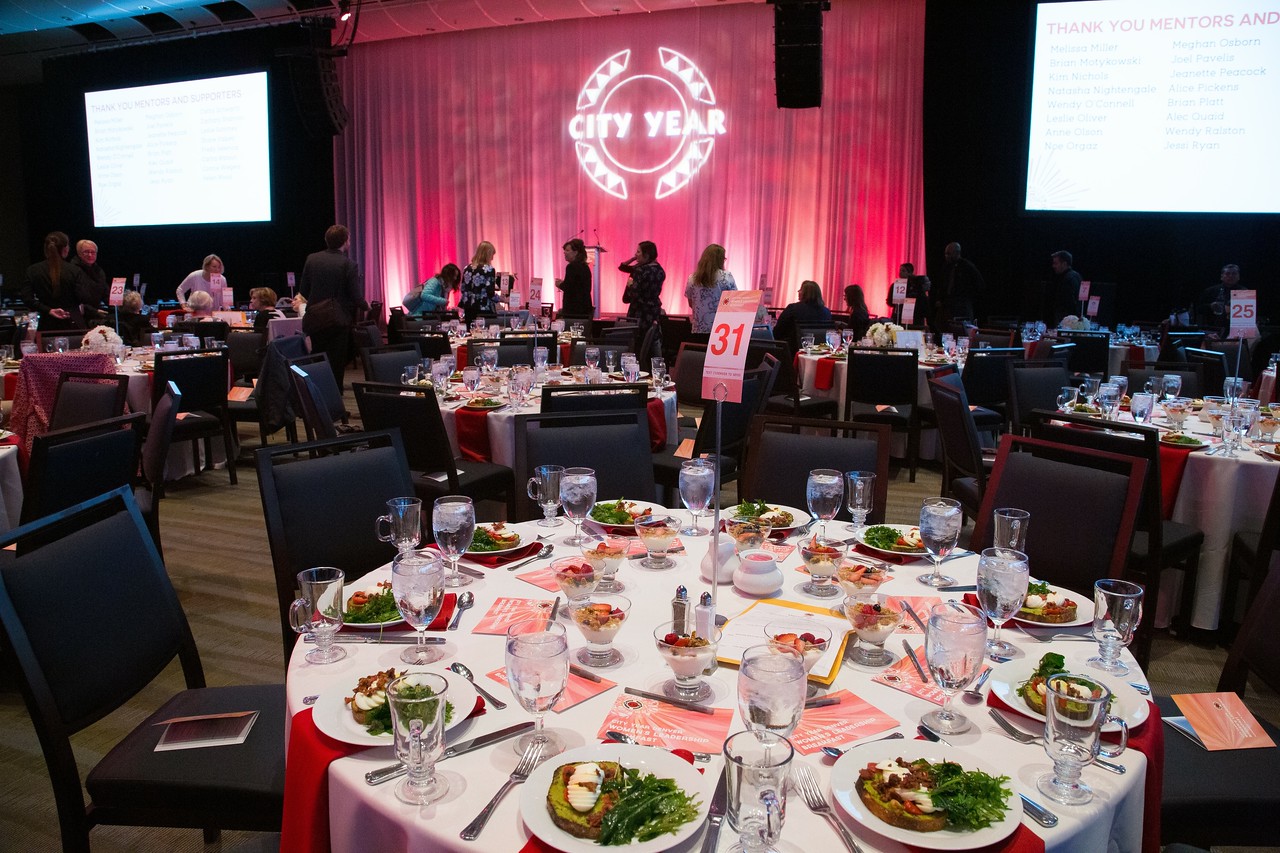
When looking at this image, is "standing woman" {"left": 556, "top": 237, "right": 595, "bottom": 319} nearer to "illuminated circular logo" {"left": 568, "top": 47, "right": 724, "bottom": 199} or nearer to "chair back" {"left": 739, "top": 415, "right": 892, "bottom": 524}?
"illuminated circular logo" {"left": 568, "top": 47, "right": 724, "bottom": 199}

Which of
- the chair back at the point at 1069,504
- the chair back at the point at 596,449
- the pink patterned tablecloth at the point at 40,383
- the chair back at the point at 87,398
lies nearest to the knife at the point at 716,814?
the chair back at the point at 1069,504

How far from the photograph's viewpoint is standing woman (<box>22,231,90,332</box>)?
7.44 metres

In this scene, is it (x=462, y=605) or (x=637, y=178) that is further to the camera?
(x=637, y=178)

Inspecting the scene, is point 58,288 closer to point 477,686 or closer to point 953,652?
point 477,686

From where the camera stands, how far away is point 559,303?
1262cm

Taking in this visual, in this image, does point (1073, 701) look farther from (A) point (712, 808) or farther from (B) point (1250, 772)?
(B) point (1250, 772)

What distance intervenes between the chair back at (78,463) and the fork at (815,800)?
8.16 ft

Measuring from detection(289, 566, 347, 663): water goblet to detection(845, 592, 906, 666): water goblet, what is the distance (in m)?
0.94

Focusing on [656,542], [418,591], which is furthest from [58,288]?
[418,591]

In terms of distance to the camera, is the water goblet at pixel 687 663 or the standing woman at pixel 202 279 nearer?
the water goblet at pixel 687 663

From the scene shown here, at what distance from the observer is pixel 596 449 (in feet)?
9.70

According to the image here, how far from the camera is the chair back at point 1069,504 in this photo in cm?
232

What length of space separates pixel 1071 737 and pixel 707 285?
6291 millimetres

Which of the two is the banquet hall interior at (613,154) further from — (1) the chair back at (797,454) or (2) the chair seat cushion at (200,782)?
(2) the chair seat cushion at (200,782)
